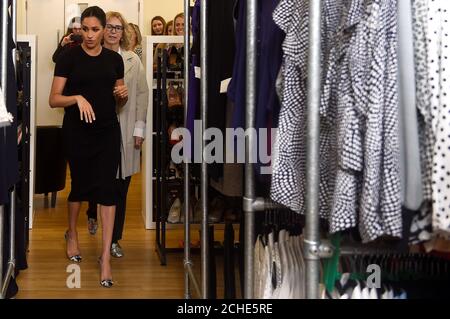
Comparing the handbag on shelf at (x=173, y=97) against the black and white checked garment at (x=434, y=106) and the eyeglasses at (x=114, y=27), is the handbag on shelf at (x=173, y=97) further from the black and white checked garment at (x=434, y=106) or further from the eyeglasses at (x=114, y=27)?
the black and white checked garment at (x=434, y=106)

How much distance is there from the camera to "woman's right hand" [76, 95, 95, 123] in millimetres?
3998

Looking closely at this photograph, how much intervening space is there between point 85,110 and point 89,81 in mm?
196

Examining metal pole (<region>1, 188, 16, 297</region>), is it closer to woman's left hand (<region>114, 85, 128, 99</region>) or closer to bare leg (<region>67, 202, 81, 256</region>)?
bare leg (<region>67, 202, 81, 256</region>)

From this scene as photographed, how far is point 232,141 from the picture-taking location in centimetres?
274

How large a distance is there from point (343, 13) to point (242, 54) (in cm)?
61

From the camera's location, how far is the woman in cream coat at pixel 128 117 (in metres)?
4.81

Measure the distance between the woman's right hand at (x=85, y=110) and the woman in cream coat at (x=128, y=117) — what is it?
0.71 meters

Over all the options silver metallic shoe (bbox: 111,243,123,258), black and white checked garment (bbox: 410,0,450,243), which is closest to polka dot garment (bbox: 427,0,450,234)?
black and white checked garment (bbox: 410,0,450,243)

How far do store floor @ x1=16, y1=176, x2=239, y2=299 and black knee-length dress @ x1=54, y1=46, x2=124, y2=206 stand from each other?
52 cm

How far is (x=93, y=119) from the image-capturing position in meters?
4.06

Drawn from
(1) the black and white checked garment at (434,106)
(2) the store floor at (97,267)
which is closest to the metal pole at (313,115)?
(1) the black and white checked garment at (434,106)
